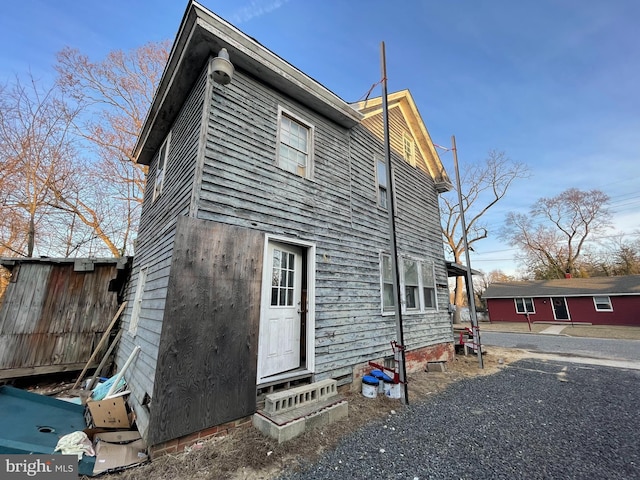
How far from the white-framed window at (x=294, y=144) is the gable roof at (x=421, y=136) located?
329 cm

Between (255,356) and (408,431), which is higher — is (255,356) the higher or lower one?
the higher one

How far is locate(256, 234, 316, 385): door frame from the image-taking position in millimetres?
4035

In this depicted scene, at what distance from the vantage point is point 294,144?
5.32 meters

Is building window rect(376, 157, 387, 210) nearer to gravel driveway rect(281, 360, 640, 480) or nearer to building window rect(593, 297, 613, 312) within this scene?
gravel driveway rect(281, 360, 640, 480)

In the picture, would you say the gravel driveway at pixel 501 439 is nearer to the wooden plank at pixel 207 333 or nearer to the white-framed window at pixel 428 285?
the wooden plank at pixel 207 333

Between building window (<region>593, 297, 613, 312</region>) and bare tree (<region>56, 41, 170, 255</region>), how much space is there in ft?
108

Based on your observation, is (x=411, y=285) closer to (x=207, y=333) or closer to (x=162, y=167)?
(x=207, y=333)

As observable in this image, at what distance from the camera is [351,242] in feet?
18.7

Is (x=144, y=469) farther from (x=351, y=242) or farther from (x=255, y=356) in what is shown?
(x=351, y=242)

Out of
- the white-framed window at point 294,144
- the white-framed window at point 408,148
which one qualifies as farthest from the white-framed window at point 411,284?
the white-framed window at point 294,144

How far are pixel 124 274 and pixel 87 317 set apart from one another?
49.2 inches

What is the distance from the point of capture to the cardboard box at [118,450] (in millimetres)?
2564

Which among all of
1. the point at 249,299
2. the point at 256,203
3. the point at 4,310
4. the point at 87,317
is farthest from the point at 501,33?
the point at 4,310

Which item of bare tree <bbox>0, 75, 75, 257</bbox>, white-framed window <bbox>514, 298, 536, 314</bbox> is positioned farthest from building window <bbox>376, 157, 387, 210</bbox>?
white-framed window <bbox>514, 298, 536, 314</bbox>
